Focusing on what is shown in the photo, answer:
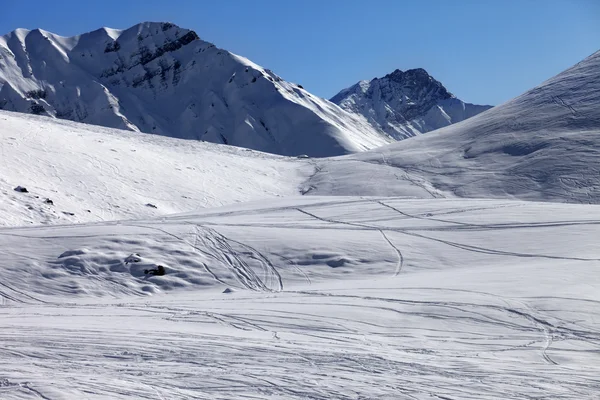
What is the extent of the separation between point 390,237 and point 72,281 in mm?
10468

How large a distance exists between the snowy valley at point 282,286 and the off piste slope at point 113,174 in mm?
200

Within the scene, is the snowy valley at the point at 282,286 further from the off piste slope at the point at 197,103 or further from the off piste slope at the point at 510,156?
the off piste slope at the point at 197,103

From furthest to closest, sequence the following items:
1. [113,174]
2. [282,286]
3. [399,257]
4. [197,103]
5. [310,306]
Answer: [197,103] < [113,174] < [399,257] < [282,286] < [310,306]

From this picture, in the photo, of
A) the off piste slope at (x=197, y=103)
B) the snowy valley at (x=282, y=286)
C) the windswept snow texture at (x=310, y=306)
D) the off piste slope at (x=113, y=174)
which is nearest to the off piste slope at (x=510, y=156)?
the snowy valley at (x=282, y=286)

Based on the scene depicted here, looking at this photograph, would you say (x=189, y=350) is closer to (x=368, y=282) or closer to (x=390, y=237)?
(x=368, y=282)

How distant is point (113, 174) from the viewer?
40.1 metres

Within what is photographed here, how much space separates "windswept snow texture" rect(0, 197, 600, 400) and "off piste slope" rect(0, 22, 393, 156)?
131m

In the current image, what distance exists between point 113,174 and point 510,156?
27.7 m

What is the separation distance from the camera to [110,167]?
41.2 metres

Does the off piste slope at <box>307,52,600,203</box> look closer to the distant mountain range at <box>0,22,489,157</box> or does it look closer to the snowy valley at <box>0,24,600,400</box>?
the snowy valley at <box>0,24,600,400</box>

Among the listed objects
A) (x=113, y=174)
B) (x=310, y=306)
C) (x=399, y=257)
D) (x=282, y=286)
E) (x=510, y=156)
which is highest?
(x=510, y=156)

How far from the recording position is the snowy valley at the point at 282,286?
10477 millimetres

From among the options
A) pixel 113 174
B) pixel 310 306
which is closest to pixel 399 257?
pixel 310 306

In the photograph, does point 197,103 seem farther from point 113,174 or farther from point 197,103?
point 113,174
